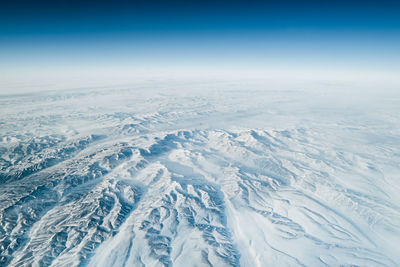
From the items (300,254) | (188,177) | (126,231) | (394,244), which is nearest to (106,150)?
(188,177)

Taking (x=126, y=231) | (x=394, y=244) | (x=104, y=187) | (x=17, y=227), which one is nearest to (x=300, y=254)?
(x=394, y=244)

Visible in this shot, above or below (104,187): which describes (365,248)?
below

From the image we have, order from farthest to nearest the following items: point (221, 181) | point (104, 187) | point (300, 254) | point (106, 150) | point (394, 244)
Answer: point (106, 150) < point (221, 181) < point (104, 187) < point (394, 244) < point (300, 254)

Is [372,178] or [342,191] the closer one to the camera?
[342,191]

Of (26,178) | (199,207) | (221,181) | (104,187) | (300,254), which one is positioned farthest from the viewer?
(221,181)

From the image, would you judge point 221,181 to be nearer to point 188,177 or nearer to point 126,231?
point 188,177

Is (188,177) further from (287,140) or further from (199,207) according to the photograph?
(287,140)
